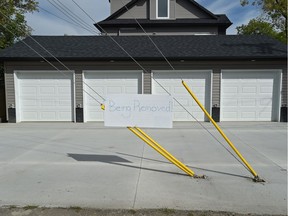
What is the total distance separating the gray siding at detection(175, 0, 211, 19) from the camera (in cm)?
1810

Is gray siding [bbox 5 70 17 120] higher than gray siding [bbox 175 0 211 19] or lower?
lower

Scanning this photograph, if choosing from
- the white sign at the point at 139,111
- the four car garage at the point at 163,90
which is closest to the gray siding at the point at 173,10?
the four car garage at the point at 163,90

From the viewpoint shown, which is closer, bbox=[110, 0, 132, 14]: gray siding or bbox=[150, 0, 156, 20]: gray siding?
bbox=[150, 0, 156, 20]: gray siding

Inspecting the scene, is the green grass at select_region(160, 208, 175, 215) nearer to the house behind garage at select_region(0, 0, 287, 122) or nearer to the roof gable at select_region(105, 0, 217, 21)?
the house behind garage at select_region(0, 0, 287, 122)

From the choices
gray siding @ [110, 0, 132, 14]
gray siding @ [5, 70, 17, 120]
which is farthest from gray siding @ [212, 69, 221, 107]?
gray siding @ [110, 0, 132, 14]

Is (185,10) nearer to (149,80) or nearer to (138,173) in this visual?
(149,80)

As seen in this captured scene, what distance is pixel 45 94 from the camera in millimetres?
10609

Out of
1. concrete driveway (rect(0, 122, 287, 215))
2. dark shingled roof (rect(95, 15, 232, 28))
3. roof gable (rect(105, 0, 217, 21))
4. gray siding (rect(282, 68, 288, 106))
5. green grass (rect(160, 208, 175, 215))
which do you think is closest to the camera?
green grass (rect(160, 208, 175, 215))

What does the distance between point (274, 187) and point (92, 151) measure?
4043 mm

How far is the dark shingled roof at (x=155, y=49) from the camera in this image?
10297mm

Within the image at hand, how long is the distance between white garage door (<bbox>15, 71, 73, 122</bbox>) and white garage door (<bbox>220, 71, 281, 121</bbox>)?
715 cm

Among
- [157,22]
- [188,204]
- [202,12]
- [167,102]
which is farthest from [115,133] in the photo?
[202,12]

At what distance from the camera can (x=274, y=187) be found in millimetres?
3758

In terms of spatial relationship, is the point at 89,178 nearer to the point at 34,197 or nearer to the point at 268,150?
the point at 34,197
